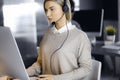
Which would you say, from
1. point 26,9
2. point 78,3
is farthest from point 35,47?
point 78,3

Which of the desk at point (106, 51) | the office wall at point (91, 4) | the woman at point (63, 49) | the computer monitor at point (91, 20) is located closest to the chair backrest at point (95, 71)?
the woman at point (63, 49)

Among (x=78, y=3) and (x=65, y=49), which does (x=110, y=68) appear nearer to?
(x=78, y=3)

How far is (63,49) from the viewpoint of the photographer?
5.51 ft

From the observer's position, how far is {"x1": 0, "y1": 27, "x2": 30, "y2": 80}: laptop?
4.22 ft

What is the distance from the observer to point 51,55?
1.71 m

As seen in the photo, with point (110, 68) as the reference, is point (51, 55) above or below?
above

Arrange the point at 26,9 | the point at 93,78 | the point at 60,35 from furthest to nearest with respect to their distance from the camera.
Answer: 1. the point at 26,9
2. the point at 93,78
3. the point at 60,35

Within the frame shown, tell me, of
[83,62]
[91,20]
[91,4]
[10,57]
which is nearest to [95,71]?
[83,62]

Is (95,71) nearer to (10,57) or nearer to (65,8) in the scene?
(65,8)

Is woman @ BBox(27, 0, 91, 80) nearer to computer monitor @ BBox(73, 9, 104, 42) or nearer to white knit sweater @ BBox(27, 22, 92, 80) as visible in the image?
white knit sweater @ BBox(27, 22, 92, 80)

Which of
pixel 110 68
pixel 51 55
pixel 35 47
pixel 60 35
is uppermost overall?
pixel 60 35

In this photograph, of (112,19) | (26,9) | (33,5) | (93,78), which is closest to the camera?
(93,78)

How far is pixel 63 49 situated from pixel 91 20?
200 cm

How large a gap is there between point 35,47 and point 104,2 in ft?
4.57
